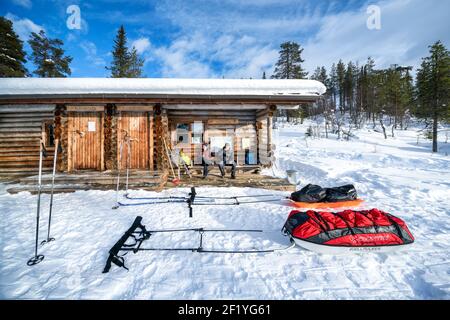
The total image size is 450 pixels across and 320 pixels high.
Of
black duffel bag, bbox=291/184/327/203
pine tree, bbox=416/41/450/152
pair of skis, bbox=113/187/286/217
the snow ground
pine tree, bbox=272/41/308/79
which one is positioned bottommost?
the snow ground

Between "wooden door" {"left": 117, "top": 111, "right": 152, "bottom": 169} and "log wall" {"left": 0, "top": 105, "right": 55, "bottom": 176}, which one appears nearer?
"wooden door" {"left": 117, "top": 111, "right": 152, "bottom": 169}

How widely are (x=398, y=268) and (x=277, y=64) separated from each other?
41814mm

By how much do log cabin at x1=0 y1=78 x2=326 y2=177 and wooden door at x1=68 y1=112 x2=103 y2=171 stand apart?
3cm

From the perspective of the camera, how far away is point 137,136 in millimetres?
8961

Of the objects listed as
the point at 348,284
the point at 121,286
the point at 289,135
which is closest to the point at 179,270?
the point at 121,286

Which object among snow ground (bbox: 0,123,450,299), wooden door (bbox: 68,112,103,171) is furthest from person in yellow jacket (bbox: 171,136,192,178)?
snow ground (bbox: 0,123,450,299)

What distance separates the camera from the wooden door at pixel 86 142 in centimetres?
884

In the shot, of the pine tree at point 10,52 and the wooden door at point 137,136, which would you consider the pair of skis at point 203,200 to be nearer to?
the wooden door at point 137,136

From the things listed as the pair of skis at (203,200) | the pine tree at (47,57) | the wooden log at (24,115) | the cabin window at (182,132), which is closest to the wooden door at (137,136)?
the cabin window at (182,132)

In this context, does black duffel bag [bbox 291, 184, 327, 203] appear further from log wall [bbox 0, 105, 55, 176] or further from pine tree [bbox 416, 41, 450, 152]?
pine tree [bbox 416, 41, 450, 152]

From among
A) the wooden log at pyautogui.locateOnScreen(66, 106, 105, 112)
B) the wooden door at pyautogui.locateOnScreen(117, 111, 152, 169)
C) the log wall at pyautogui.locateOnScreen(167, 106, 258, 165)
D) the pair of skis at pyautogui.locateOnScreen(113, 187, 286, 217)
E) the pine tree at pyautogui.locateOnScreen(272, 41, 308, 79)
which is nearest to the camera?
the pair of skis at pyautogui.locateOnScreen(113, 187, 286, 217)

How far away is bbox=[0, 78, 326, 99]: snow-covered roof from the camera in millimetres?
8164

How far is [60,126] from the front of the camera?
8656 millimetres
